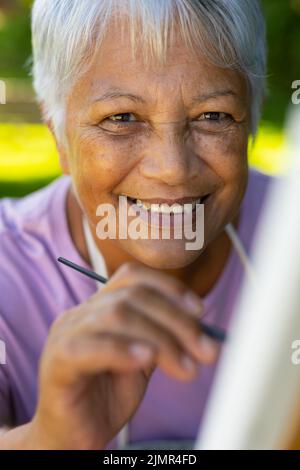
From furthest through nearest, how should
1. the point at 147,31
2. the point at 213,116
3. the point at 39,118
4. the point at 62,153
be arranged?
the point at 39,118 < the point at 62,153 < the point at 213,116 < the point at 147,31

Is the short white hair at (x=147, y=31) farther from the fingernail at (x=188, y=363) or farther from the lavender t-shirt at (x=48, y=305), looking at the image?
the fingernail at (x=188, y=363)

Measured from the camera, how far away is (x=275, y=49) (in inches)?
195

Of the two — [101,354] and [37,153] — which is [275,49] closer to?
[37,153]

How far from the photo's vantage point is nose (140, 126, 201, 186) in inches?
56.1

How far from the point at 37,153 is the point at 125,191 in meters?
3.29

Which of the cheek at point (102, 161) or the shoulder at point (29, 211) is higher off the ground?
the cheek at point (102, 161)

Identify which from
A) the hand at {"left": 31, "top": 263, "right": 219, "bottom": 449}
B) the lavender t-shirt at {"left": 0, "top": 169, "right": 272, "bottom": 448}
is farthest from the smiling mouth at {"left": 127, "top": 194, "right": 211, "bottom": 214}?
the hand at {"left": 31, "top": 263, "right": 219, "bottom": 449}

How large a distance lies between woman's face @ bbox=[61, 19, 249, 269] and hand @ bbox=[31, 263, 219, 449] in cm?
57

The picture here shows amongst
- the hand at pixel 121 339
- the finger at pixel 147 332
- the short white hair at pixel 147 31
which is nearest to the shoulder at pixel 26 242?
the short white hair at pixel 147 31

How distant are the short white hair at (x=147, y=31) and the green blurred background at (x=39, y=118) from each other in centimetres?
252

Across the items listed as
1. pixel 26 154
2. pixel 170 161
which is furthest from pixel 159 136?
pixel 26 154

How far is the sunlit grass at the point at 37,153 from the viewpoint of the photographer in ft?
14.3

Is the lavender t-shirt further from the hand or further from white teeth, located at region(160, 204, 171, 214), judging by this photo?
the hand

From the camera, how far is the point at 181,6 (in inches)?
55.7
